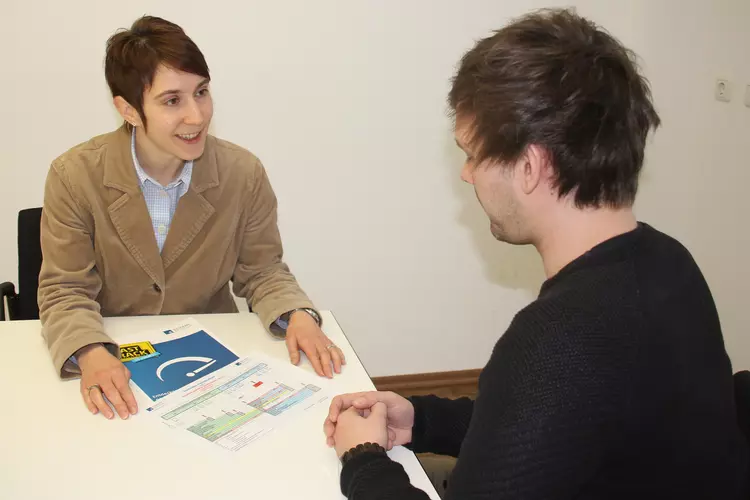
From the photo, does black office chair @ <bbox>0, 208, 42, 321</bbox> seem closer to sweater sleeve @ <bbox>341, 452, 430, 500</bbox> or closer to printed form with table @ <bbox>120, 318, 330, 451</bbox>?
printed form with table @ <bbox>120, 318, 330, 451</bbox>

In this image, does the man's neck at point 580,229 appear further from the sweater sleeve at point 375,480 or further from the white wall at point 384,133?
the white wall at point 384,133

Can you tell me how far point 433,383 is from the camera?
2971 mm

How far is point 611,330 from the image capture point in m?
0.84

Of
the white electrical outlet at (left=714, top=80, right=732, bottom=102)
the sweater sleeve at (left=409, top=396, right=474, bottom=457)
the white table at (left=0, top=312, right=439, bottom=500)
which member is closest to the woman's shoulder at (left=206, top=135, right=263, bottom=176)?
the white table at (left=0, top=312, right=439, bottom=500)

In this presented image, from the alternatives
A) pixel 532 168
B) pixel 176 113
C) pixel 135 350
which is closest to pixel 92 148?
pixel 176 113

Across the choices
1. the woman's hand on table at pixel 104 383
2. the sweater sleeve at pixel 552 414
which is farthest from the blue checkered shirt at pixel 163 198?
the sweater sleeve at pixel 552 414

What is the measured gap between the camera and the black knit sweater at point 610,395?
0.82 metres

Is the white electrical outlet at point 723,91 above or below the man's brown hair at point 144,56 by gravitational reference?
below

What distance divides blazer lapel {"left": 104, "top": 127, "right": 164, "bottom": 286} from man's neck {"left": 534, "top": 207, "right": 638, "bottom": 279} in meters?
1.06

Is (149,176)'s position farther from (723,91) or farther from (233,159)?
(723,91)

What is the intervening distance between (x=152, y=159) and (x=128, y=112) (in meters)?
0.12

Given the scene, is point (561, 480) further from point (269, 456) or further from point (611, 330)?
point (269, 456)

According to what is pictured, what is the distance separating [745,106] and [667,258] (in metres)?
1.60

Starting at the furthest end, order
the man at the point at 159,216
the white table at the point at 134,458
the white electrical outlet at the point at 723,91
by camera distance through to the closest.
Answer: the white electrical outlet at the point at 723,91
the man at the point at 159,216
the white table at the point at 134,458
